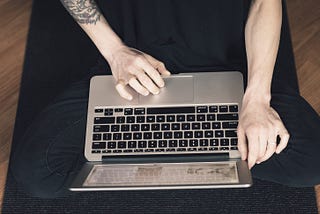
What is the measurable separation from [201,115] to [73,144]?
353mm

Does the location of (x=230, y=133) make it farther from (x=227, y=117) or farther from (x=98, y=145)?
(x=98, y=145)

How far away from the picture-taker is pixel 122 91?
892mm

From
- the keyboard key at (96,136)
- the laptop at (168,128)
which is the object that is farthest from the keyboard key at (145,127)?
the keyboard key at (96,136)

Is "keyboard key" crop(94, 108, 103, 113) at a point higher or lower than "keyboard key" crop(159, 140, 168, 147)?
higher

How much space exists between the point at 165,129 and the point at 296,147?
33 centimetres

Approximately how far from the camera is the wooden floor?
137cm

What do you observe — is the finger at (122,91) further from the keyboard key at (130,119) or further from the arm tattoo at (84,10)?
the arm tattoo at (84,10)

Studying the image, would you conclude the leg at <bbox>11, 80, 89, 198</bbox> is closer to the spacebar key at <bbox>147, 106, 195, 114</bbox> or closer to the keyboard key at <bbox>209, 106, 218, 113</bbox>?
the spacebar key at <bbox>147, 106, 195, 114</bbox>

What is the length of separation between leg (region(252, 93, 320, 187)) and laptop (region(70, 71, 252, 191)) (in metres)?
0.14

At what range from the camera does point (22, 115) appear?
140cm

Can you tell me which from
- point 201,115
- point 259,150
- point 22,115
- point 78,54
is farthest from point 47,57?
point 259,150

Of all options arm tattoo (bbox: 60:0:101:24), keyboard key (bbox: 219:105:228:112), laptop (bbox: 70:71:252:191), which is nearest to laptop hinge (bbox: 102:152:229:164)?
laptop (bbox: 70:71:252:191)

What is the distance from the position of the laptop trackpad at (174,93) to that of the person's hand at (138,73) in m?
0.02

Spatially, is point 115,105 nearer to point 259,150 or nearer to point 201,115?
point 201,115
